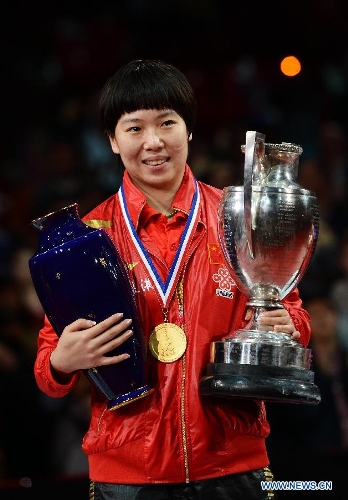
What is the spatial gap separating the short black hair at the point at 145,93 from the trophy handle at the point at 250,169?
29 cm

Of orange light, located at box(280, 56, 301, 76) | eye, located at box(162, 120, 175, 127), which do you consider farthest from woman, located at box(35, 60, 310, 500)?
orange light, located at box(280, 56, 301, 76)

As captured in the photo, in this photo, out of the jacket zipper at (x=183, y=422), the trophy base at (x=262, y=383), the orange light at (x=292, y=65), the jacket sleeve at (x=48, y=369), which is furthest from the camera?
the orange light at (x=292, y=65)

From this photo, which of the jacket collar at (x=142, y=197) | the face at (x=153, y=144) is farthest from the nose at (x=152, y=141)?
the jacket collar at (x=142, y=197)

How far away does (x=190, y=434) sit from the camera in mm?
2523

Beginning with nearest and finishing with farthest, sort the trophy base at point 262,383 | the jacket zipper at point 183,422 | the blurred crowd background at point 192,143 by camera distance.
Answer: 1. the trophy base at point 262,383
2. the jacket zipper at point 183,422
3. the blurred crowd background at point 192,143

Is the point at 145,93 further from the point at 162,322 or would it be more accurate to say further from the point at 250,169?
the point at 162,322

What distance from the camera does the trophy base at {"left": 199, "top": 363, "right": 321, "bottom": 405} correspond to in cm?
241

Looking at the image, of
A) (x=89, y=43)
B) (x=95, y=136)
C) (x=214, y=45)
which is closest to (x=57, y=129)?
(x=95, y=136)

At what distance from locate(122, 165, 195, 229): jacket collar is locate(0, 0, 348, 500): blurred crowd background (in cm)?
184

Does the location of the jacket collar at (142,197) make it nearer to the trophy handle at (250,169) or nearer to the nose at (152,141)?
the nose at (152,141)

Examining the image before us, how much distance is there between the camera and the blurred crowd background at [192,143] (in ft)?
15.6

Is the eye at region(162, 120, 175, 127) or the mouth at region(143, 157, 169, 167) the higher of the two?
Answer: the eye at region(162, 120, 175, 127)

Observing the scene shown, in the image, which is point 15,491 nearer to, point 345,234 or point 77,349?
point 77,349

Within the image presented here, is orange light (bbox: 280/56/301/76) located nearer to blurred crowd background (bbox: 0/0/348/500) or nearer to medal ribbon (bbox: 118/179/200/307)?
blurred crowd background (bbox: 0/0/348/500)
